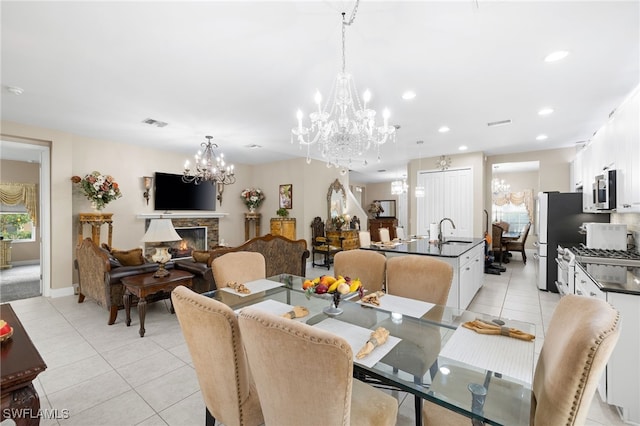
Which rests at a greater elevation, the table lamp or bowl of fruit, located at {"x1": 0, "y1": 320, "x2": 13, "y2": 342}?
the table lamp

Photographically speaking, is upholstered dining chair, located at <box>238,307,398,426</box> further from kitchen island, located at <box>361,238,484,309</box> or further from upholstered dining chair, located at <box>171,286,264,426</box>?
kitchen island, located at <box>361,238,484,309</box>

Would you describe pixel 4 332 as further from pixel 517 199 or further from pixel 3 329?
pixel 517 199

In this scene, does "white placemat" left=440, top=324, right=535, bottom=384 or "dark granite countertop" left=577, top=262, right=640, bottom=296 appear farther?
"dark granite countertop" left=577, top=262, right=640, bottom=296

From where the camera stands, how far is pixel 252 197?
7.38 meters

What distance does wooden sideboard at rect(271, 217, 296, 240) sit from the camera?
678 cm

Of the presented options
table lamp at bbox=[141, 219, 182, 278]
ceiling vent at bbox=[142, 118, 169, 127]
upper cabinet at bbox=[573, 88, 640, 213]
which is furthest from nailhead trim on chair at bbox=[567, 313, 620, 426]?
ceiling vent at bbox=[142, 118, 169, 127]

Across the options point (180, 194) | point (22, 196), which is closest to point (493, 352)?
point (180, 194)

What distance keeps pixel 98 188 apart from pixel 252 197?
329 cm

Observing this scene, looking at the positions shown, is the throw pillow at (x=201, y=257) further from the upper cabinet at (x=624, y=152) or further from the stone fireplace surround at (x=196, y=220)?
the upper cabinet at (x=624, y=152)

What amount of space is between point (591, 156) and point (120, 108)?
6.75 meters

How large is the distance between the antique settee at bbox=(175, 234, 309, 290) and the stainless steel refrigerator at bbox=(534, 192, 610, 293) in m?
4.06

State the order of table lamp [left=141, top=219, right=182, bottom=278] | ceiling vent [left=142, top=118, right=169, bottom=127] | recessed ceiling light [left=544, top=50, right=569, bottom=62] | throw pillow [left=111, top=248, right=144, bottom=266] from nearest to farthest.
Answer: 1. recessed ceiling light [left=544, top=50, right=569, bottom=62]
2. table lamp [left=141, top=219, right=182, bottom=278]
3. throw pillow [left=111, top=248, right=144, bottom=266]
4. ceiling vent [left=142, top=118, right=169, bottom=127]

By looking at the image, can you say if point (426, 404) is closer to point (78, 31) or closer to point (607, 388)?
point (607, 388)

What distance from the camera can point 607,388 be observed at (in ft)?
6.18
